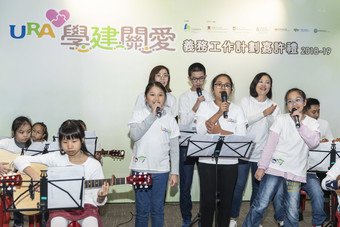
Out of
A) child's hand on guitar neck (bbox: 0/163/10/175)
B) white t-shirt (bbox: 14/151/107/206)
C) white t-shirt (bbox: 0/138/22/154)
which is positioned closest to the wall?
white t-shirt (bbox: 0/138/22/154)

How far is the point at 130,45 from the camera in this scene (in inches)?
221

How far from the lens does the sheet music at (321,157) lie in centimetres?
409

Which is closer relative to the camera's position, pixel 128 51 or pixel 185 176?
pixel 185 176

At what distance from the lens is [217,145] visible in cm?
358

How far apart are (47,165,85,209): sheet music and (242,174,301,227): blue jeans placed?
1.71 metres

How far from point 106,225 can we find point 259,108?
2.05 m

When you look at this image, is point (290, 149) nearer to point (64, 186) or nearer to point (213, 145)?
point (213, 145)

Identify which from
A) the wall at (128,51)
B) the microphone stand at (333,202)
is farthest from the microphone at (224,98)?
the wall at (128,51)

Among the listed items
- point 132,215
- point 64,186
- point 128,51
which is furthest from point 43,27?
point 64,186

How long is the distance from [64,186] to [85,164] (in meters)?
0.50

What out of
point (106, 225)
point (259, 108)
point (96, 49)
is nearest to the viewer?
point (259, 108)

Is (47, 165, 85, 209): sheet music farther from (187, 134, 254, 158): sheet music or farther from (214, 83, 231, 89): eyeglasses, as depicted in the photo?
(214, 83, 231, 89): eyeglasses

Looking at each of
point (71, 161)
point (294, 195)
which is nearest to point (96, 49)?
point (71, 161)

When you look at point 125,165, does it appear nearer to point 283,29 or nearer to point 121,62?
point 121,62
